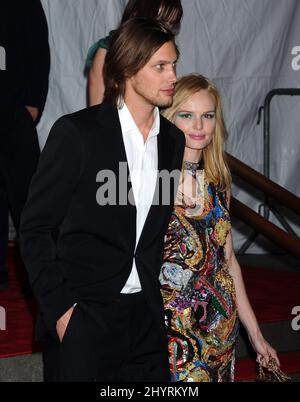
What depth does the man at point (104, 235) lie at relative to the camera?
3.21 meters

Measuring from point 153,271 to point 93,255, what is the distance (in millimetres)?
216

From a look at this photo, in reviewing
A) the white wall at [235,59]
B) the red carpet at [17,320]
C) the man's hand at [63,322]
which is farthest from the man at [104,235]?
the white wall at [235,59]

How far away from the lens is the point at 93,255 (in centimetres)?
325

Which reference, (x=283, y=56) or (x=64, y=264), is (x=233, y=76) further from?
(x=64, y=264)

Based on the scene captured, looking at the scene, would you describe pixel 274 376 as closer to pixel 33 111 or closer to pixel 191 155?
pixel 191 155

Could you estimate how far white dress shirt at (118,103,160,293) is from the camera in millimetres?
3330

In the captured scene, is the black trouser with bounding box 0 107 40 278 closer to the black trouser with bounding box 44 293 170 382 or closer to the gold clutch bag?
the gold clutch bag

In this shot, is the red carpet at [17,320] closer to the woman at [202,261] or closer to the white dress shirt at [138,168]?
the woman at [202,261]

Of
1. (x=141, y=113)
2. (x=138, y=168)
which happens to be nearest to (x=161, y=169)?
(x=138, y=168)

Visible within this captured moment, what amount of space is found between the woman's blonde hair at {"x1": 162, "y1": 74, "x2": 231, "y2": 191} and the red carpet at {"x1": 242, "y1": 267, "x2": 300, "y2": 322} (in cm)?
164

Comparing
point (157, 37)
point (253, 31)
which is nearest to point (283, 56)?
point (253, 31)

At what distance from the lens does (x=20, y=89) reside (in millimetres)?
5418

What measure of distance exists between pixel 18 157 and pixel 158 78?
2204mm
